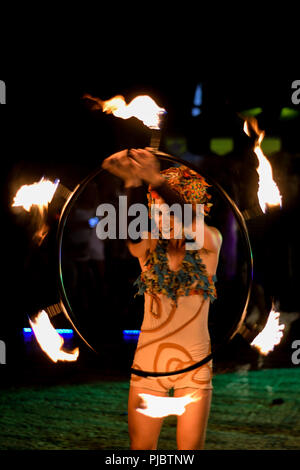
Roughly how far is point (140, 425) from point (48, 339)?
2.58 feet

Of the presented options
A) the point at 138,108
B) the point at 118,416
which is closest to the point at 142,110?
the point at 138,108

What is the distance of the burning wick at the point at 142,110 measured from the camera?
383 centimetres

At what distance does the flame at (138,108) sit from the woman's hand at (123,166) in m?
0.27

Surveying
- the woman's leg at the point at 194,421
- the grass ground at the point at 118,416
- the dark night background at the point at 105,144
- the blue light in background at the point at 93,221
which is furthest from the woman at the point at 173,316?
the blue light in background at the point at 93,221

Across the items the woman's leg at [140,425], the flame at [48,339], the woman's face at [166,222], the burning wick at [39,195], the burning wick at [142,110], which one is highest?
the burning wick at [142,110]

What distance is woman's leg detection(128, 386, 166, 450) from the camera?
3482 mm

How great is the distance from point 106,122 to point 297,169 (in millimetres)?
3800

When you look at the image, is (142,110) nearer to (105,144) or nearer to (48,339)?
(48,339)

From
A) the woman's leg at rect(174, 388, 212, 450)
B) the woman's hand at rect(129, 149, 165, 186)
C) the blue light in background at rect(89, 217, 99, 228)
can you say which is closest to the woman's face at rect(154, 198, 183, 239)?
the woman's hand at rect(129, 149, 165, 186)

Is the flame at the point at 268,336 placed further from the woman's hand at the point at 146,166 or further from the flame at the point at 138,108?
the flame at the point at 138,108

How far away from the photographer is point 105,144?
761cm

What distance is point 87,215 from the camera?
8.10 metres
